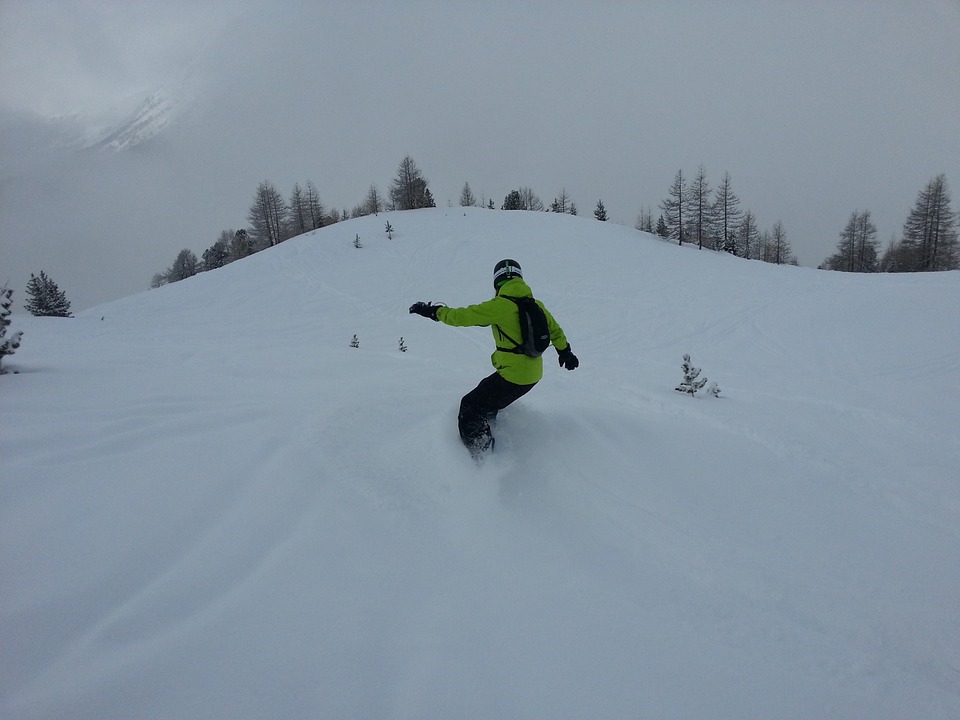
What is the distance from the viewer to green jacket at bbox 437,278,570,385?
3461 millimetres

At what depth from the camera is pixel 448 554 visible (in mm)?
2406

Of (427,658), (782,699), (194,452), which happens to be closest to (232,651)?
(427,658)

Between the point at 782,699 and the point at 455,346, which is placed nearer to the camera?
the point at 782,699

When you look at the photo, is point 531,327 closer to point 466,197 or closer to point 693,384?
point 693,384

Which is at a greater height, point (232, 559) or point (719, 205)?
point (719, 205)

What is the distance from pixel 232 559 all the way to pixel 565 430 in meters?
2.64

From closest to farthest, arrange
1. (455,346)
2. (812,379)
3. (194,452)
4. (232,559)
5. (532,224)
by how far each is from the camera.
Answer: (232,559) → (194,452) → (812,379) → (455,346) → (532,224)

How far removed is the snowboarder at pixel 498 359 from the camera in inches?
137

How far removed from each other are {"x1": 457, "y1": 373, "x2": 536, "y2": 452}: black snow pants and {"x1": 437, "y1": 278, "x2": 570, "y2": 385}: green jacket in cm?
9

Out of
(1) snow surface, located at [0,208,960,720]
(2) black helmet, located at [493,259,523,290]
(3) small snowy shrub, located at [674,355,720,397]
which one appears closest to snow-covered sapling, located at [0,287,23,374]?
(1) snow surface, located at [0,208,960,720]

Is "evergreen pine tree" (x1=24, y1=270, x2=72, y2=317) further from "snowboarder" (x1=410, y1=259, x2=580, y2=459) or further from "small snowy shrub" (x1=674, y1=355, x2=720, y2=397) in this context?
"small snowy shrub" (x1=674, y1=355, x2=720, y2=397)

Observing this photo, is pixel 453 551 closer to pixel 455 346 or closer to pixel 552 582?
pixel 552 582

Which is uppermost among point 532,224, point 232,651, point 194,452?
point 532,224

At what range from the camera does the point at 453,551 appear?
2439 mm
